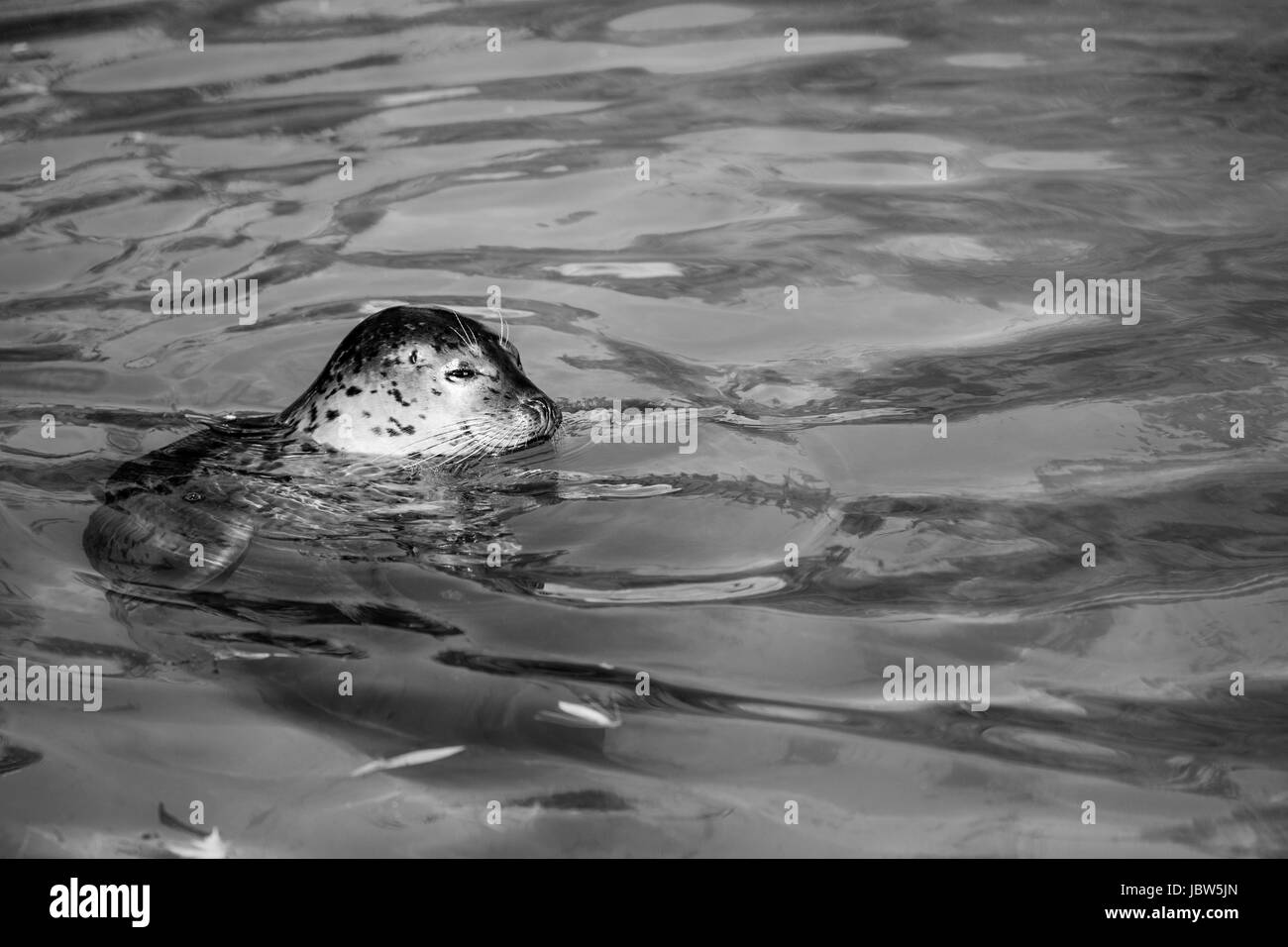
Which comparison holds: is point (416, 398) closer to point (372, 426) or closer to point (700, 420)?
point (372, 426)

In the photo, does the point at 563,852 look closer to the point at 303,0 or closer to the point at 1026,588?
the point at 1026,588

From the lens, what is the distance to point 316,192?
32.7ft

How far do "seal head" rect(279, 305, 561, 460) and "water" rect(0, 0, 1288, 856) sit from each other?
22 centimetres

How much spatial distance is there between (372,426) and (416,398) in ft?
0.69

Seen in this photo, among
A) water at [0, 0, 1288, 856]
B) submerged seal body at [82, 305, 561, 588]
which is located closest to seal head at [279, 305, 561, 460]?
submerged seal body at [82, 305, 561, 588]

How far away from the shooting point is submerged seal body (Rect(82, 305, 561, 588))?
5.61 m

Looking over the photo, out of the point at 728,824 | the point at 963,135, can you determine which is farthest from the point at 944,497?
the point at 963,135

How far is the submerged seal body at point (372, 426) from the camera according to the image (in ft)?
18.4

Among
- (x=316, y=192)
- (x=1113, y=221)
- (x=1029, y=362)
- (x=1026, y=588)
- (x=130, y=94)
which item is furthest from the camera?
(x=130, y=94)

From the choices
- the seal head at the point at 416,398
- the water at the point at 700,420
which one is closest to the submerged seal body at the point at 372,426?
the seal head at the point at 416,398

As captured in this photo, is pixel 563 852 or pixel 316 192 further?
pixel 316 192

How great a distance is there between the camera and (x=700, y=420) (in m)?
6.72

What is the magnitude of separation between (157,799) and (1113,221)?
6.97 metres
